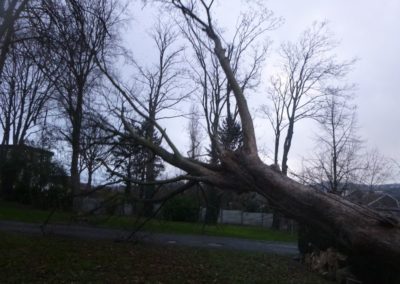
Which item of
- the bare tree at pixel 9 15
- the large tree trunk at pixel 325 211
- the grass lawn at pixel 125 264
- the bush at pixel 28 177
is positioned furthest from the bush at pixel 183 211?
the large tree trunk at pixel 325 211

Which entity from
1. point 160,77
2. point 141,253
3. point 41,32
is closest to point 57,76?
point 41,32

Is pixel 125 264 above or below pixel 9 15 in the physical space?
below

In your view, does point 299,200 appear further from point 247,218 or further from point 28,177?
point 247,218

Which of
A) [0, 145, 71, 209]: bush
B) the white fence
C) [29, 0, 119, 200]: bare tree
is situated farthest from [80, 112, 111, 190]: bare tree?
the white fence

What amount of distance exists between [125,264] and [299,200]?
19.4ft

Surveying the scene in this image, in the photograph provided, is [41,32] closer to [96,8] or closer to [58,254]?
[96,8]

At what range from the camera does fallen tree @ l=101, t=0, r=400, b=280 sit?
599 cm

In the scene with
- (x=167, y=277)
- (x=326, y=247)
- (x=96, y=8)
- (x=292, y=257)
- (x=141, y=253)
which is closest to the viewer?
(x=167, y=277)

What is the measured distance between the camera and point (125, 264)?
12.0m

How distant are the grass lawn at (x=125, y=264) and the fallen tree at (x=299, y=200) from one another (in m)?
2.59

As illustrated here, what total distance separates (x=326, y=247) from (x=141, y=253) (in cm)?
551

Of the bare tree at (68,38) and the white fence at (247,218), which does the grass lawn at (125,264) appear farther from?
the white fence at (247,218)

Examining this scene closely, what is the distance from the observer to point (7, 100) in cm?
3938

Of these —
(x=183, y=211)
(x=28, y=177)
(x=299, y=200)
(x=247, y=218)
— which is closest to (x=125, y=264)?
(x=299, y=200)
